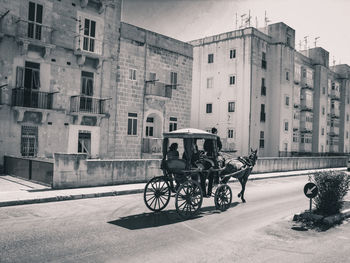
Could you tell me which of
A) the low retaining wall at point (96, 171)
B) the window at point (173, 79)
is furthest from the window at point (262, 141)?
the low retaining wall at point (96, 171)

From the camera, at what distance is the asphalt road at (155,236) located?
6.45m

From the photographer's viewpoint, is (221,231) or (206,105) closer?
(221,231)

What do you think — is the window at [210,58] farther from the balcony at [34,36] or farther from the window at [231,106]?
the balcony at [34,36]

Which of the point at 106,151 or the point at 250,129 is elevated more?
the point at 250,129

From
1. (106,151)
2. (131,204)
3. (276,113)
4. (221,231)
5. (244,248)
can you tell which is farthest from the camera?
(276,113)

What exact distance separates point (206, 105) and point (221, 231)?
35432 mm

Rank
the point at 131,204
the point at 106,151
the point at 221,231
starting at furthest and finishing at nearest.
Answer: the point at 106,151 < the point at 131,204 < the point at 221,231

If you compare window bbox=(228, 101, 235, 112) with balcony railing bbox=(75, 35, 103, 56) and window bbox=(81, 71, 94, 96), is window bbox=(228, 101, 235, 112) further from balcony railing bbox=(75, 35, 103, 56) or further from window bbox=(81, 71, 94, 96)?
window bbox=(81, 71, 94, 96)

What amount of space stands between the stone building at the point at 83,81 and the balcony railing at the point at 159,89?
0.09m

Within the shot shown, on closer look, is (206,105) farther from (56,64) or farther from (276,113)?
(56,64)

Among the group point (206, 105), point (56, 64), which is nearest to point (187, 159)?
point (56, 64)

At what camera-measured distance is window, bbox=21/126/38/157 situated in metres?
21.6

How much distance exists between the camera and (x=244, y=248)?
23.5ft

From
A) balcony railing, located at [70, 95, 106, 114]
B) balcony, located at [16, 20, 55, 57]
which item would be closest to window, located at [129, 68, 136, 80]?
balcony railing, located at [70, 95, 106, 114]
